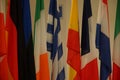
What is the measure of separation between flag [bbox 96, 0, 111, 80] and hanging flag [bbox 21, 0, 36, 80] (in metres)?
0.64

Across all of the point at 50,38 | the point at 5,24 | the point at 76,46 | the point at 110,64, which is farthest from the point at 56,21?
the point at 110,64

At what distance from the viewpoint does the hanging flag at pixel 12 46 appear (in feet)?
7.16

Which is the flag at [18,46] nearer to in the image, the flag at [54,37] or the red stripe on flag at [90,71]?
the flag at [54,37]

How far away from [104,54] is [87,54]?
16 cm

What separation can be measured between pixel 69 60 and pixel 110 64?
40 cm

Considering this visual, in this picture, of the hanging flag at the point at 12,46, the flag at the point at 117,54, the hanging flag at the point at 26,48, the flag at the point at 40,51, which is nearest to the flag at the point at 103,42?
the flag at the point at 117,54

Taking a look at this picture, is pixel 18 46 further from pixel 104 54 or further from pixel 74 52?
pixel 104 54

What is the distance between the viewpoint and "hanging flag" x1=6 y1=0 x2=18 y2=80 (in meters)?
2.18

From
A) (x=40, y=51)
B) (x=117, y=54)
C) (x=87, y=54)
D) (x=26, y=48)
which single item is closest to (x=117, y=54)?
(x=117, y=54)

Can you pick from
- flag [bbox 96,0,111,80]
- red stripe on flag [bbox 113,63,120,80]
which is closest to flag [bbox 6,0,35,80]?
flag [bbox 96,0,111,80]

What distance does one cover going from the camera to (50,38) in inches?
97.9

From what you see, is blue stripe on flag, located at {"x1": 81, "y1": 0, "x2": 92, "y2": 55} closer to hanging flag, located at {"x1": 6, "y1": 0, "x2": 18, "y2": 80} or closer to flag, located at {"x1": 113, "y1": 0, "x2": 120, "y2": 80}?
flag, located at {"x1": 113, "y1": 0, "x2": 120, "y2": 80}

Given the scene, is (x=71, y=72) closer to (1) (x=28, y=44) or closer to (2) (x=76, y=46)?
(2) (x=76, y=46)

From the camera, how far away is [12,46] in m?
2.21
